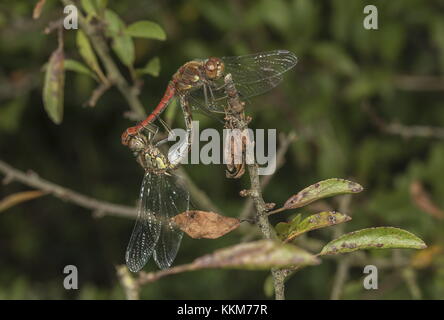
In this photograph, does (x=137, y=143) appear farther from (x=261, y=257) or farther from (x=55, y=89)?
(x=261, y=257)

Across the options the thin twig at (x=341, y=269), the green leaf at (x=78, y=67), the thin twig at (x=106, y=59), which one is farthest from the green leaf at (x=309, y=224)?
the green leaf at (x=78, y=67)

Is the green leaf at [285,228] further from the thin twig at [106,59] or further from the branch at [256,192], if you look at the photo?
the thin twig at [106,59]

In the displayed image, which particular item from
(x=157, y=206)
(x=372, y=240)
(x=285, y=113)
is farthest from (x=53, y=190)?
(x=285, y=113)

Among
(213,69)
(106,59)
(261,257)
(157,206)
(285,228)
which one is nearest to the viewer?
(261,257)

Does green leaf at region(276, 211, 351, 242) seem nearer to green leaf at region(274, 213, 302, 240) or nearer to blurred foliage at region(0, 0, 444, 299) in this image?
green leaf at region(274, 213, 302, 240)

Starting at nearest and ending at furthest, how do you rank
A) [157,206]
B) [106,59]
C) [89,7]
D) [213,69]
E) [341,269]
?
[213,69] → [157,206] → [89,7] → [106,59] → [341,269]

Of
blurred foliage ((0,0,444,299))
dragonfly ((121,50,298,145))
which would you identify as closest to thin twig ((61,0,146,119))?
dragonfly ((121,50,298,145))
